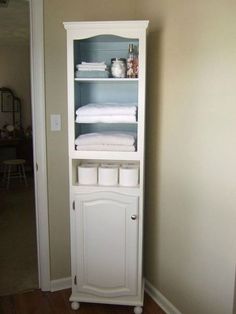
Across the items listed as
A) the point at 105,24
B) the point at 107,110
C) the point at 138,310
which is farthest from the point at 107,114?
the point at 138,310

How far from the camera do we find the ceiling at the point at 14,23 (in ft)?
12.1

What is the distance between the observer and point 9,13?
394 centimetres

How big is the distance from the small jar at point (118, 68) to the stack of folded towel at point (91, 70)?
67 mm

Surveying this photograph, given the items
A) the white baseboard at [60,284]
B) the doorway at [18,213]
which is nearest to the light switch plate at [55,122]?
the doorway at [18,213]

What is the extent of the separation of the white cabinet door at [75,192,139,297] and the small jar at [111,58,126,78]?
2.46ft

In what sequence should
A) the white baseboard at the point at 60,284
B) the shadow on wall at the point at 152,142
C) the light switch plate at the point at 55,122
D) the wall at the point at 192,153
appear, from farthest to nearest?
the white baseboard at the point at 60,284
the light switch plate at the point at 55,122
the shadow on wall at the point at 152,142
the wall at the point at 192,153

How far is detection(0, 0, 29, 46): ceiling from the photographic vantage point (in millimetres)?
3674

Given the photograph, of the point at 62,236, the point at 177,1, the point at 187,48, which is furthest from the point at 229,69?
the point at 62,236

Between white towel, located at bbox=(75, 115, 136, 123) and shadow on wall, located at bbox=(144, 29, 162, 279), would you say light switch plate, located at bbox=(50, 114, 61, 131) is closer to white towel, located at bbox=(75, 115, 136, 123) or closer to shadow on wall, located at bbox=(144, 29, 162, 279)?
white towel, located at bbox=(75, 115, 136, 123)

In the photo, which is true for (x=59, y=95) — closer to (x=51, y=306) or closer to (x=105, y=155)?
(x=105, y=155)

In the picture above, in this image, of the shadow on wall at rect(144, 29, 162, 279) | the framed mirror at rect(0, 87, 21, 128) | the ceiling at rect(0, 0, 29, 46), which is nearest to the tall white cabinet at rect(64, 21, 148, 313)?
the shadow on wall at rect(144, 29, 162, 279)

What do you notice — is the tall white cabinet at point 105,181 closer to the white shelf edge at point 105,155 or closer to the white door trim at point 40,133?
the white shelf edge at point 105,155

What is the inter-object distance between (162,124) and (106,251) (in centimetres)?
90

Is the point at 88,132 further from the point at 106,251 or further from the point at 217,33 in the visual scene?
the point at 217,33
